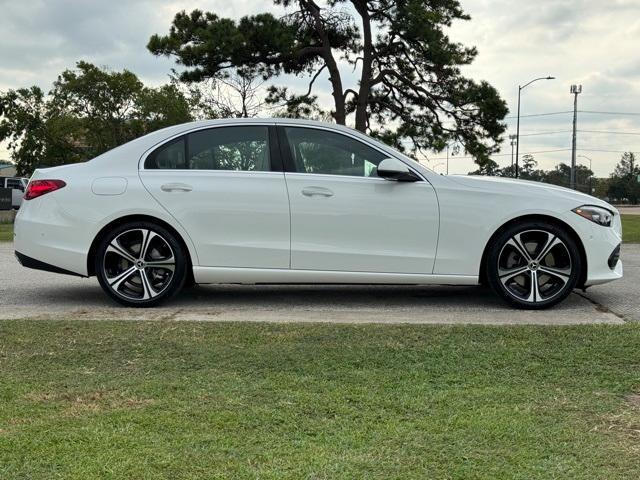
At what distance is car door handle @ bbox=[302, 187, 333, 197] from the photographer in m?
5.19

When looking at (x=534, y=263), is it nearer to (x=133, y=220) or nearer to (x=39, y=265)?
(x=133, y=220)

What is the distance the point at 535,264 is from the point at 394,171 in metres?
1.36

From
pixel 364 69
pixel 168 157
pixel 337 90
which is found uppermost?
pixel 364 69

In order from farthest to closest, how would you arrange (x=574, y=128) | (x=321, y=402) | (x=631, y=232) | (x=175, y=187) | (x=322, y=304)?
1. (x=574, y=128)
2. (x=631, y=232)
3. (x=322, y=304)
4. (x=175, y=187)
5. (x=321, y=402)

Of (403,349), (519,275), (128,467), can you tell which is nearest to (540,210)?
(519,275)

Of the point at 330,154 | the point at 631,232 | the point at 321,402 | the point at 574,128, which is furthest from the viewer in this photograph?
the point at 574,128

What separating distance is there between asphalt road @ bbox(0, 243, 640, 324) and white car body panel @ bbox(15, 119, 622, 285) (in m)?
Result: 0.28

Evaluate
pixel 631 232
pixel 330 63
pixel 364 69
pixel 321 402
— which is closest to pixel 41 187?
pixel 321 402

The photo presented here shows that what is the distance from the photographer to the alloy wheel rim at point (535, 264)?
5.12 metres

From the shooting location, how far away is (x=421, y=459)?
2324 millimetres

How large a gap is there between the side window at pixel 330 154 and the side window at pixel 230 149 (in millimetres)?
247

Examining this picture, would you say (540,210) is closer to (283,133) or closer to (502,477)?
(283,133)

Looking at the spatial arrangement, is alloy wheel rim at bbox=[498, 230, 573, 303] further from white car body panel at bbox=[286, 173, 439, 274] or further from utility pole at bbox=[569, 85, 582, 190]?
utility pole at bbox=[569, 85, 582, 190]

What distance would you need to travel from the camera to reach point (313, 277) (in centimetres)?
522
